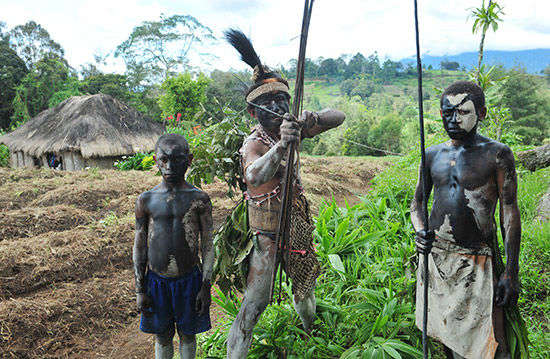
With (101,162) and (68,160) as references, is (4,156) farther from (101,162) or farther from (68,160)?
(101,162)

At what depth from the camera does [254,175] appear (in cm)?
196

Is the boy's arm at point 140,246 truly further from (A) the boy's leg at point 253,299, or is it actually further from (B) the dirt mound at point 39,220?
(B) the dirt mound at point 39,220

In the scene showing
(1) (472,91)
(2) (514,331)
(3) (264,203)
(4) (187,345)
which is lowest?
(4) (187,345)

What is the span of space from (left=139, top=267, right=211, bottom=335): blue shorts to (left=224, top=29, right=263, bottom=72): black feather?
1.46m

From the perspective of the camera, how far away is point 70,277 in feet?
14.8

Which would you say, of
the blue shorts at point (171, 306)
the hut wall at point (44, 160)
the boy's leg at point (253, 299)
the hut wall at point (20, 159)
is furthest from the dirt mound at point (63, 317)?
the hut wall at point (20, 159)

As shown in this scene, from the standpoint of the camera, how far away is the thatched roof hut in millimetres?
15008

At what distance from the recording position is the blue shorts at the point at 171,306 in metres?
2.15

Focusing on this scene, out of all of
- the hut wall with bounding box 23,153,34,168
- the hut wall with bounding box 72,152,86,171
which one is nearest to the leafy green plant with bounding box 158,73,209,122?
the hut wall with bounding box 72,152,86,171

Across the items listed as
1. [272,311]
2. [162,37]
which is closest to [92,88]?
[162,37]

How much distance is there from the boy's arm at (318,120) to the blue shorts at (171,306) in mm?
1188

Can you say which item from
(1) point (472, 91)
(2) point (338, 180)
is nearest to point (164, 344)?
(1) point (472, 91)

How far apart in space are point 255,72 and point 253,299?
1.50 m

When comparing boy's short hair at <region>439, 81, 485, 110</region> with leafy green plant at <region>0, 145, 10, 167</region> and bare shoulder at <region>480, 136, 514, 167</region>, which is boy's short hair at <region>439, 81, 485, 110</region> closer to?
bare shoulder at <region>480, 136, 514, 167</region>
